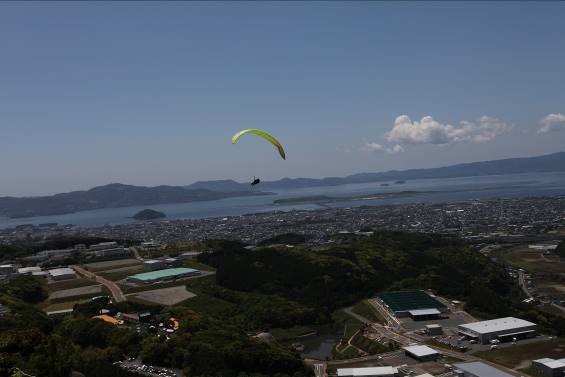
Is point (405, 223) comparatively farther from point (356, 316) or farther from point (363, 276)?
point (356, 316)

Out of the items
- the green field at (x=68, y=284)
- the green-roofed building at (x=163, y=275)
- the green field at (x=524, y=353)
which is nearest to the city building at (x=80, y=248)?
the green field at (x=68, y=284)

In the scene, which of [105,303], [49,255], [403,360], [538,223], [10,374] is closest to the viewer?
[10,374]

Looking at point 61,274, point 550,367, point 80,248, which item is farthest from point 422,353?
point 80,248

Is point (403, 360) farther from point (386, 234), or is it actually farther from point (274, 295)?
point (386, 234)

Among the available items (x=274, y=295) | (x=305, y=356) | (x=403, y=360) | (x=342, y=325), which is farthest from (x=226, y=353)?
(x=274, y=295)

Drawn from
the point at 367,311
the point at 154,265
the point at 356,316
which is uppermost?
the point at 154,265

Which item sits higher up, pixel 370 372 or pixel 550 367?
pixel 550 367

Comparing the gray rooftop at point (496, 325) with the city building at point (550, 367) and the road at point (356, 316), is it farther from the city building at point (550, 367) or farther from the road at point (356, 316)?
the road at point (356, 316)
